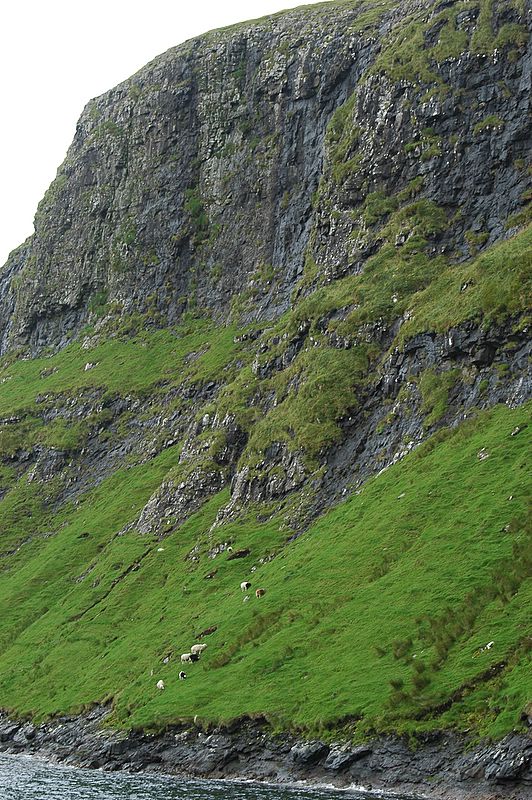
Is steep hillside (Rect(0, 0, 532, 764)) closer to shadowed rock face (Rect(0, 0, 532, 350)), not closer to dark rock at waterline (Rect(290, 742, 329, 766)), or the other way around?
shadowed rock face (Rect(0, 0, 532, 350))

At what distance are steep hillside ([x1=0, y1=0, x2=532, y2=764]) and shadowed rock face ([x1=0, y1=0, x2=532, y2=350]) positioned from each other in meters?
0.52

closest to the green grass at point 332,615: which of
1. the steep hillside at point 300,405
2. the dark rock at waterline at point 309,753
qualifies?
the steep hillside at point 300,405

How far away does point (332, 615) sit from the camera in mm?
77125

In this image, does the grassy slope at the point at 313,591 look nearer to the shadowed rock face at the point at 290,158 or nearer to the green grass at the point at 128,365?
the green grass at the point at 128,365

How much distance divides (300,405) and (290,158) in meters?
73.1

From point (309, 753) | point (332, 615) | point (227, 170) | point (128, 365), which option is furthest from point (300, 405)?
point (227, 170)

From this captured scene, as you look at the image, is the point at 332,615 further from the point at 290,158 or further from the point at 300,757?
the point at 290,158

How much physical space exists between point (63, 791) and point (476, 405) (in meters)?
53.0

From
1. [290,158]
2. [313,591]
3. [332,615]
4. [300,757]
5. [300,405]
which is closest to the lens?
[300,757]

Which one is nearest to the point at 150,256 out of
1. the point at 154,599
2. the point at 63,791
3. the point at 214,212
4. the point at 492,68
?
the point at 214,212

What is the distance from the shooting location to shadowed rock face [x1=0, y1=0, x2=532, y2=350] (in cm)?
12825

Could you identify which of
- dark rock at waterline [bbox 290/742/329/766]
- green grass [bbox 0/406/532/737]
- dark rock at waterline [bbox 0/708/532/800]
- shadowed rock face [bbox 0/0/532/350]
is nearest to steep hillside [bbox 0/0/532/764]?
green grass [bbox 0/406/532/737]

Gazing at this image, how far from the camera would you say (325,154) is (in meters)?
153

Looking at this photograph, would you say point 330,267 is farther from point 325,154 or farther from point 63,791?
point 63,791
